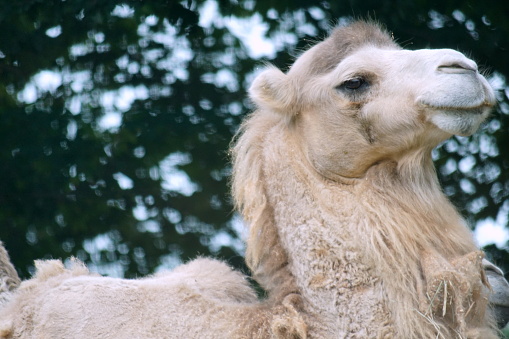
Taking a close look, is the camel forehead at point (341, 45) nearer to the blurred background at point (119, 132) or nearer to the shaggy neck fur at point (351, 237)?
the shaggy neck fur at point (351, 237)

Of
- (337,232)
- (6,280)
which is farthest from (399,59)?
(6,280)

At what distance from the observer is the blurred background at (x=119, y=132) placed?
6844 millimetres

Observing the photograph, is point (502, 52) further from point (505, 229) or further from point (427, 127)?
point (427, 127)

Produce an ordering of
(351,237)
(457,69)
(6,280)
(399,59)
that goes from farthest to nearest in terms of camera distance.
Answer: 1. (6,280)
2. (399,59)
3. (351,237)
4. (457,69)

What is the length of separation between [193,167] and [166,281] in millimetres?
3193

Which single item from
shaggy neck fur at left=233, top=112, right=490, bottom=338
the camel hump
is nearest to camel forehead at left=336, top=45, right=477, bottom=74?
shaggy neck fur at left=233, top=112, right=490, bottom=338

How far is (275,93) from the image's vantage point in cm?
385

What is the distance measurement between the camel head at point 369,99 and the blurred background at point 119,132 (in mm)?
2893

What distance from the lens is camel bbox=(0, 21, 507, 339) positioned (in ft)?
10.5

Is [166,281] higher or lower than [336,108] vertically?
lower

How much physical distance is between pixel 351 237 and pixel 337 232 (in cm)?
7

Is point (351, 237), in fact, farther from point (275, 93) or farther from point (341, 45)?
point (341, 45)

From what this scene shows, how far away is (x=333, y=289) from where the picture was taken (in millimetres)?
3248

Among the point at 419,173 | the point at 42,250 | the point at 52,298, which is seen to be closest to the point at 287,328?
the point at 419,173
